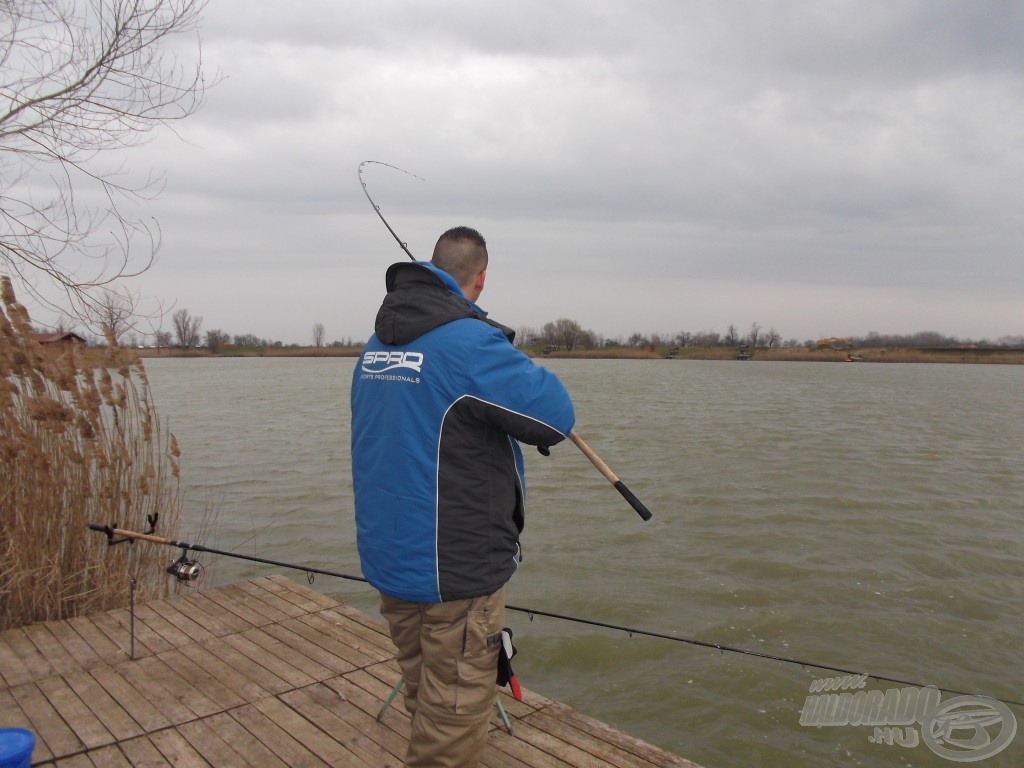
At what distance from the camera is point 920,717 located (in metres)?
5.08

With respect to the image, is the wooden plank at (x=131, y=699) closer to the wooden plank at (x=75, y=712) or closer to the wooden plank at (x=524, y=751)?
the wooden plank at (x=75, y=712)

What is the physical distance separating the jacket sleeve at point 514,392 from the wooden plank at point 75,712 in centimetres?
228

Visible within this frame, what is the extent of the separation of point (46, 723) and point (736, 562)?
21.8ft

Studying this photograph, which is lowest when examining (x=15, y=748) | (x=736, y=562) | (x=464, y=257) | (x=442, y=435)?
(x=736, y=562)

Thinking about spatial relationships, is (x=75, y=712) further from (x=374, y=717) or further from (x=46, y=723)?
(x=374, y=717)

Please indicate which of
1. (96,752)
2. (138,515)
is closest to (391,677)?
(96,752)

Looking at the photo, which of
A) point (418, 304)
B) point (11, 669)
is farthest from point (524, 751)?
point (11, 669)

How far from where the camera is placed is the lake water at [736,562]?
17.0 ft

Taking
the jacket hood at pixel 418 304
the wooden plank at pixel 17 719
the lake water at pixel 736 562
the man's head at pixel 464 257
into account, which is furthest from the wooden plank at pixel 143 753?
the lake water at pixel 736 562

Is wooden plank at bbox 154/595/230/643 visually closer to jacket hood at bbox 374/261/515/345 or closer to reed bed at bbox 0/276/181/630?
reed bed at bbox 0/276/181/630

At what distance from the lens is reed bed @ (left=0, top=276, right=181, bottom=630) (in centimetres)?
444

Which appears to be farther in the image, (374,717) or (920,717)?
(920,717)

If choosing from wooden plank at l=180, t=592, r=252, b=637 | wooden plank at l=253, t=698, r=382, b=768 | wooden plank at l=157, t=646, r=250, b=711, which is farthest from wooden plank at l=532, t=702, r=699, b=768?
wooden plank at l=180, t=592, r=252, b=637

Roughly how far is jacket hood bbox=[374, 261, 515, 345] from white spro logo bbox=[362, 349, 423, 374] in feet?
0.14
